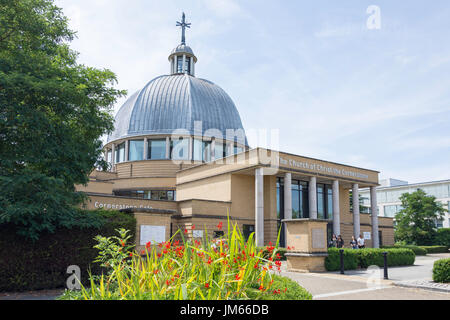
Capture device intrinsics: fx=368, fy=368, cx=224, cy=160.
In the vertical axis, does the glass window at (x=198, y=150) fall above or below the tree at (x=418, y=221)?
above

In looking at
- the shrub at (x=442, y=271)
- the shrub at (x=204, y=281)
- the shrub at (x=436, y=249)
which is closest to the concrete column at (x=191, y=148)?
the shrub at (x=436, y=249)

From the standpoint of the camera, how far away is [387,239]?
4278 centimetres

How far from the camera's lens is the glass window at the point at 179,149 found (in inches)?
1601

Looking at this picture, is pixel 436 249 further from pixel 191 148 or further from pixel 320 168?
pixel 191 148

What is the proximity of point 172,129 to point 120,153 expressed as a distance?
24.7ft

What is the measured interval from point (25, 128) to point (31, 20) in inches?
158

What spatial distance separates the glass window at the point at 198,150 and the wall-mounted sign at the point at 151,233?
25279mm

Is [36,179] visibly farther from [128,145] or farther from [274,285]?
[128,145]

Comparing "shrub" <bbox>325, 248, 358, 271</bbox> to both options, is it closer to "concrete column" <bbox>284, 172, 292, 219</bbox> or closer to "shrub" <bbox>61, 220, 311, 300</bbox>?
"concrete column" <bbox>284, 172, 292, 219</bbox>

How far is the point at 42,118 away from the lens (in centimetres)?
1174

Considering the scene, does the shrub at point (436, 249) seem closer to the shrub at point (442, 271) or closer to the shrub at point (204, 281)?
the shrub at point (442, 271)

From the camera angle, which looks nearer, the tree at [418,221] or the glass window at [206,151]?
the glass window at [206,151]

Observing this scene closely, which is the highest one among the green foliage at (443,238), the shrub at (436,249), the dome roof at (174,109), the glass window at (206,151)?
the dome roof at (174,109)

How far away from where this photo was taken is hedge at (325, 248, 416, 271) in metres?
17.5
